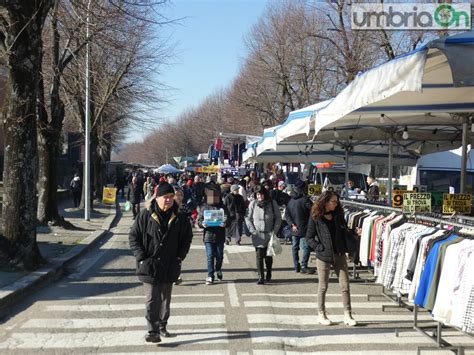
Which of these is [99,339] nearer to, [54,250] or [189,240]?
[189,240]

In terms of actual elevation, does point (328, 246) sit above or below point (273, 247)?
above

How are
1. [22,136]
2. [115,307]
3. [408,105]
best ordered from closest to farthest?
[115,307] → [408,105] → [22,136]

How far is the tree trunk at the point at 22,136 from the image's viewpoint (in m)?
10.7

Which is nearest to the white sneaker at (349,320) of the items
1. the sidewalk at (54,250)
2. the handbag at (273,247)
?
the handbag at (273,247)

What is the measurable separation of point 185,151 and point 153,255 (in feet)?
330

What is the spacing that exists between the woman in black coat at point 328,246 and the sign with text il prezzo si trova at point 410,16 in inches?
601

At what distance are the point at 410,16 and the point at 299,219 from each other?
46.7ft

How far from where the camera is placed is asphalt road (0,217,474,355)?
6.39 meters

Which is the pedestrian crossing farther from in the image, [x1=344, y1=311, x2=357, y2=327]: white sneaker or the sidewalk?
the sidewalk

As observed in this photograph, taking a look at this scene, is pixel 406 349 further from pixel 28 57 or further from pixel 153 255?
pixel 28 57

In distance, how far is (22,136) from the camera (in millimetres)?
10812

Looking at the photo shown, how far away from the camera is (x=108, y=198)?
1172 inches

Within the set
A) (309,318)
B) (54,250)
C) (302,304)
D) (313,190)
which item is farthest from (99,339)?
(313,190)

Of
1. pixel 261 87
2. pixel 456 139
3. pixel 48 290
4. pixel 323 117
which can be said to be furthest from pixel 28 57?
pixel 261 87
